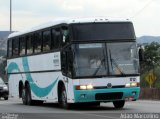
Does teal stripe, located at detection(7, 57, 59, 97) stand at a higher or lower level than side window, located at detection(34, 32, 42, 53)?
lower

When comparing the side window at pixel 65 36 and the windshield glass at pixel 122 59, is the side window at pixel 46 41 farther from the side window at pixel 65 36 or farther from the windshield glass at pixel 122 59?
the windshield glass at pixel 122 59

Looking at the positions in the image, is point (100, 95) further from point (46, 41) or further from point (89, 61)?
point (46, 41)

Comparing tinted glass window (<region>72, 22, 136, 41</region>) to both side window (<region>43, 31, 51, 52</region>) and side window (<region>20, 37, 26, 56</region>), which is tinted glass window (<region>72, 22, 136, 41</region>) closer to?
side window (<region>43, 31, 51, 52</region>)

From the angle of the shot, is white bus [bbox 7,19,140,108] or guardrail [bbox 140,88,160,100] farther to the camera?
guardrail [bbox 140,88,160,100]

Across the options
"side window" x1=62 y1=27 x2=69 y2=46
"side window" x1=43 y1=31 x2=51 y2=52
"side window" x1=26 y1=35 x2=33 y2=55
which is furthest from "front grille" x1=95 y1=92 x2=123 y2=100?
"side window" x1=26 y1=35 x2=33 y2=55

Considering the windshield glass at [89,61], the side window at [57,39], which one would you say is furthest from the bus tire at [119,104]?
the side window at [57,39]

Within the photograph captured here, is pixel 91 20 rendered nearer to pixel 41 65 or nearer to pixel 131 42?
pixel 131 42

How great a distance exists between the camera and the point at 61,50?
2394 cm

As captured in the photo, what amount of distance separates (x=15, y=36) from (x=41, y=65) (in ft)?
17.5

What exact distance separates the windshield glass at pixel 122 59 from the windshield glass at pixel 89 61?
0.99ft

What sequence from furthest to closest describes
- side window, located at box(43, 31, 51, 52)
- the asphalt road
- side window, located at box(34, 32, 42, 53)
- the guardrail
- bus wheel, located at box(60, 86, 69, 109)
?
the guardrail
side window, located at box(34, 32, 42, 53)
side window, located at box(43, 31, 51, 52)
bus wheel, located at box(60, 86, 69, 109)
the asphalt road

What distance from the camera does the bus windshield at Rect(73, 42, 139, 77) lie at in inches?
886

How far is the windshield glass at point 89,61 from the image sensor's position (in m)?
22.5

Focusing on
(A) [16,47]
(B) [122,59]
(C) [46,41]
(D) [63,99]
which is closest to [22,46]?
(A) [16,47]
